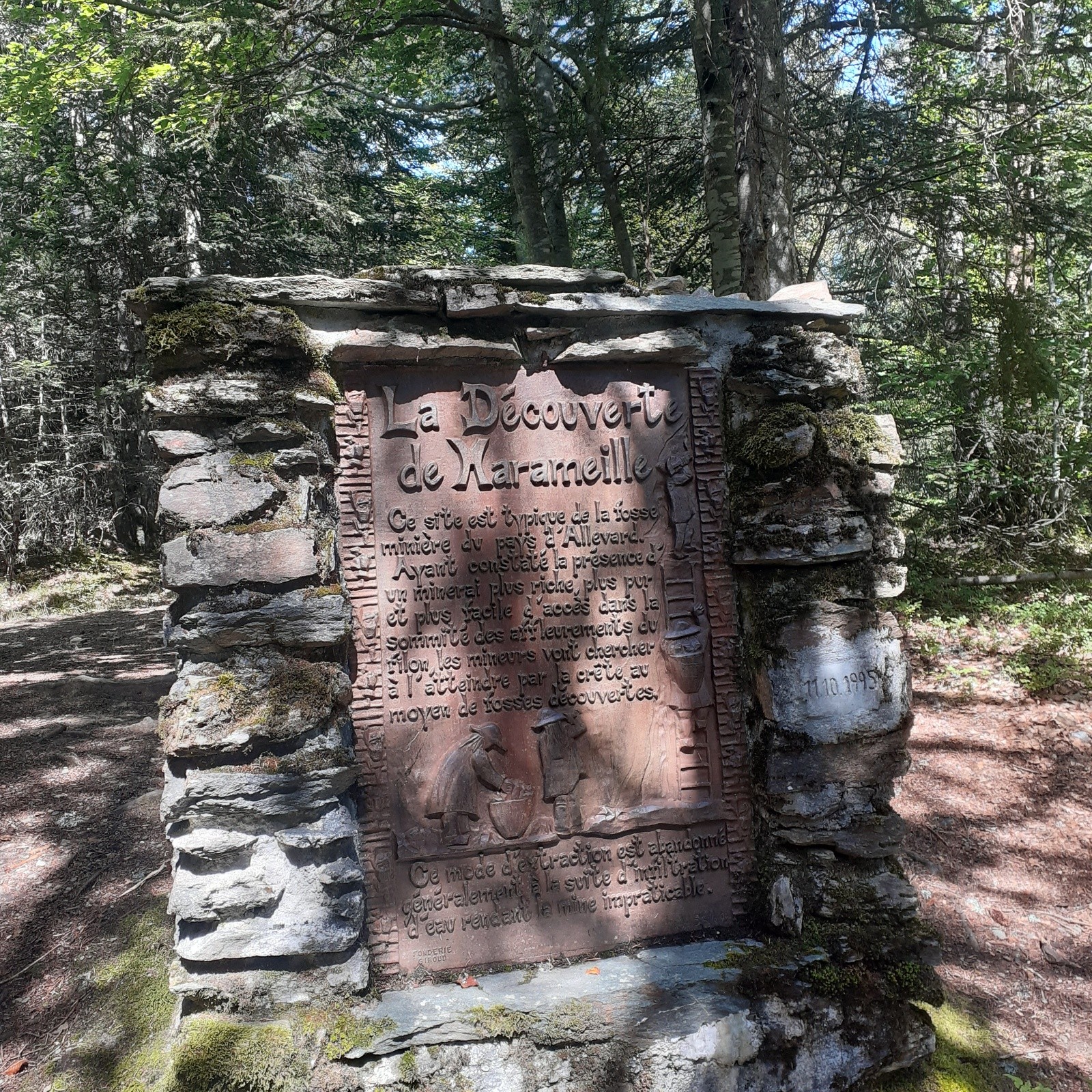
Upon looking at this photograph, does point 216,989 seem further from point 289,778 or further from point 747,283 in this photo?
point 747,283

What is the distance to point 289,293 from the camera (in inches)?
110

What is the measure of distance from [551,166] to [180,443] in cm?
722

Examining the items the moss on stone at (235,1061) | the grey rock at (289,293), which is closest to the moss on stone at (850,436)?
the grey rock at (289,293)

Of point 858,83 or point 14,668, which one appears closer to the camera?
point 858,83

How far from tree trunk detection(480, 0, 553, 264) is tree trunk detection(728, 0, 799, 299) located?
336cm

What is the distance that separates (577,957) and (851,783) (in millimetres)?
1223

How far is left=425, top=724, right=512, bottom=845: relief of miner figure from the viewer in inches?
115

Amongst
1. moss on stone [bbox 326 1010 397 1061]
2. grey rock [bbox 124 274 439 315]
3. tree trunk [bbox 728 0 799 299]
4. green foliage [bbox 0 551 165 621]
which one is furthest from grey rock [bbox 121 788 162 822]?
green foliage [bbox 0 551 165 621]

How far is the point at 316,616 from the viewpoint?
2680 mm

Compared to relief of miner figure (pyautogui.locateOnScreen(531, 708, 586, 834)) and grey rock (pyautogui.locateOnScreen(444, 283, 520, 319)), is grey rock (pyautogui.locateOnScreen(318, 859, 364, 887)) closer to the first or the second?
relief of miner figure (pyautogui.locateOnScreen(531, 708, 586, 834))

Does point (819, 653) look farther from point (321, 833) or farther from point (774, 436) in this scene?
point (321, 833)

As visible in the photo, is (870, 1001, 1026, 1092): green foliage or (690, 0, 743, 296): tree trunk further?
(690, 0, 743, 296): tree trunk

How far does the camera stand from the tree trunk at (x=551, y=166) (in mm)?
8383

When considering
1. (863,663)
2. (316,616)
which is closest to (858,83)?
(863,663)
